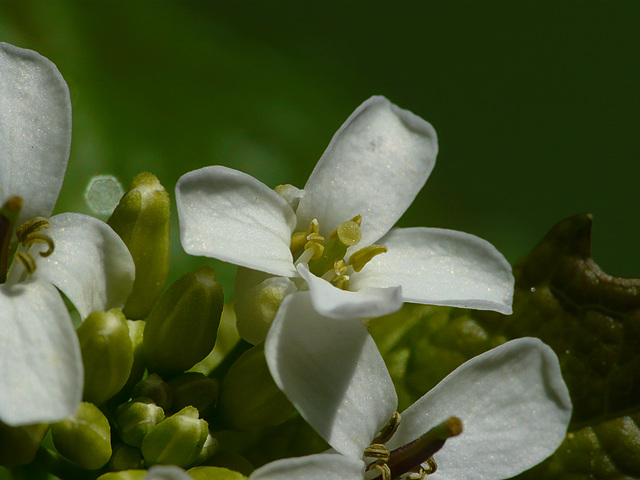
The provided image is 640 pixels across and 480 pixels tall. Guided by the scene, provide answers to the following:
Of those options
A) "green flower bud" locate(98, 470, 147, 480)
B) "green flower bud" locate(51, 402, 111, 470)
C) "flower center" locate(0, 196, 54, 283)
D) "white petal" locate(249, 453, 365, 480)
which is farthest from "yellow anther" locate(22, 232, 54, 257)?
"white petal" locate(249, 453, 365, 480)

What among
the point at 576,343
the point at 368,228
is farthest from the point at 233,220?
the point at 576,343

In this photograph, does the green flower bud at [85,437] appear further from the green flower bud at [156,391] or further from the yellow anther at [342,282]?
the yellow anther at [342,282]

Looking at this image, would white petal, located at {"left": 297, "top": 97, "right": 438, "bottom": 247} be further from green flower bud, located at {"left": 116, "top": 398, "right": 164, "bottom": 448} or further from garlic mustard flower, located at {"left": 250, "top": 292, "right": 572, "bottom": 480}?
green flower bud, located at {"left": 116, "top": 398, "right": 164, "bottom": 448}

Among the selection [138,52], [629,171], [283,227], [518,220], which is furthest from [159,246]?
[629,171]

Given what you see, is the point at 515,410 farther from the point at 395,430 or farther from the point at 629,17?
the point at 629,17

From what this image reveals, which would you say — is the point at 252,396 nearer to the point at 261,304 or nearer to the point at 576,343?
the point at 261,304

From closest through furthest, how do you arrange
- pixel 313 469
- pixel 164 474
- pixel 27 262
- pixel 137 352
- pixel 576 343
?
pixel 164 474
pixel 313 469
pixel 27 262
pixel 137 352
pixel 576 343
